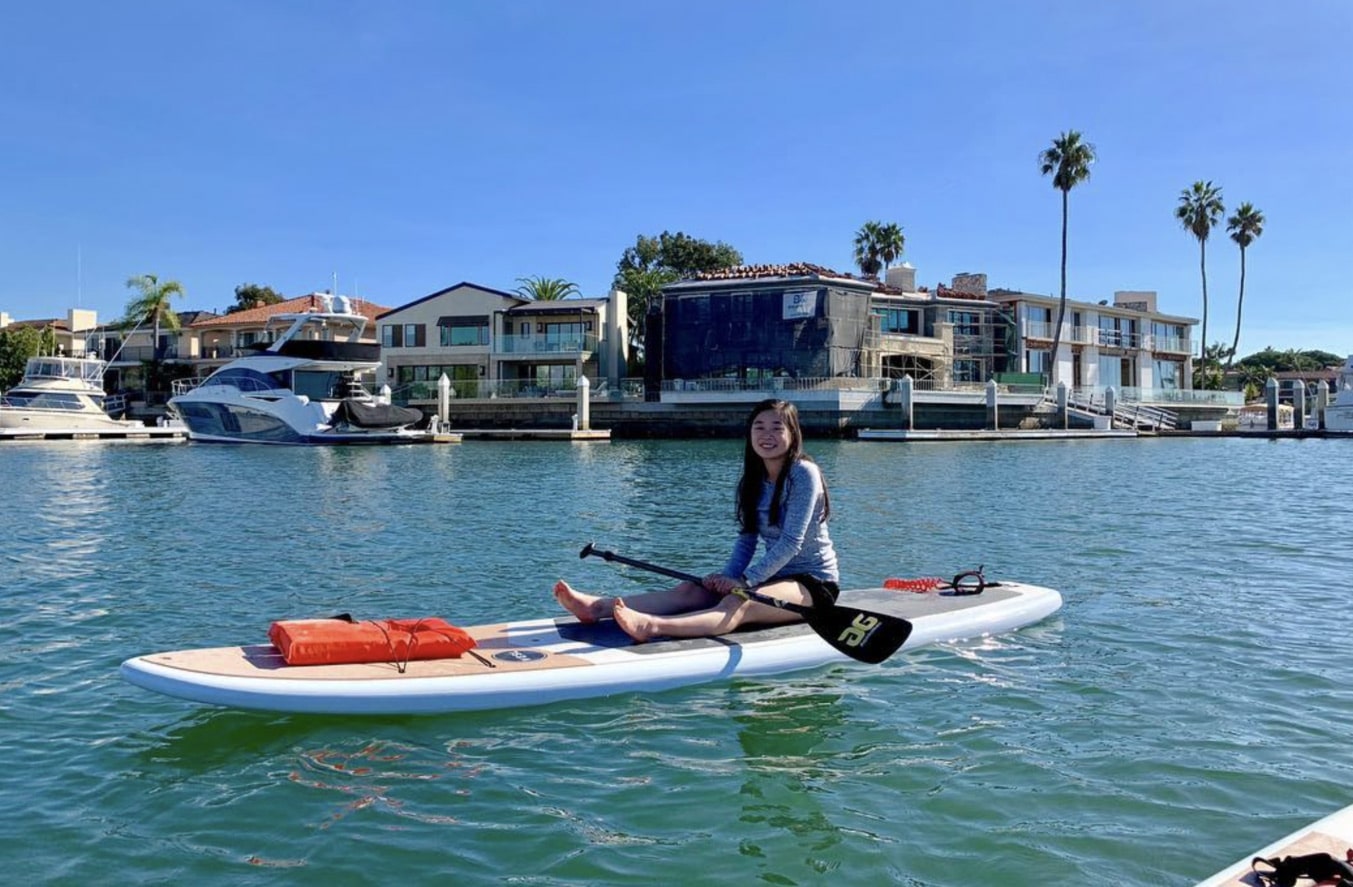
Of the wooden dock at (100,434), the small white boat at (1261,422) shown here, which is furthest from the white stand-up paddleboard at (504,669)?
the small white boat at (1261,422)

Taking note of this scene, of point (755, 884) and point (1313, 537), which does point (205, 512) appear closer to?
point (755, 884)

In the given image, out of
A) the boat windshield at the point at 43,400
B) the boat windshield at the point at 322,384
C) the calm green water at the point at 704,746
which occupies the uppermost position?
the boat windshield at the point at 322,384

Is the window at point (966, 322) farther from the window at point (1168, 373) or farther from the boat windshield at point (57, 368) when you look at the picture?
the boat windshield at point (57, 368)

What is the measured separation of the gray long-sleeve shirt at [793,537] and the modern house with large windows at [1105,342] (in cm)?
6055

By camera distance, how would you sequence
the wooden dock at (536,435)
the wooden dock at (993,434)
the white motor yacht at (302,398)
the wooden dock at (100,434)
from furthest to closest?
the wooden dock at (536,435)
the wooden dock at (100,434)
the wooden dock at (993,434)
the white motor yacht at (302,398)

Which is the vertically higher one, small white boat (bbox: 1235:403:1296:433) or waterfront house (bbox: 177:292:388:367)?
waterfront house (bbox: 177:292:388:367)

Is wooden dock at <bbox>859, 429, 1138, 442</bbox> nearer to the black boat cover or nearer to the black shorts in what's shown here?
the black boat cover

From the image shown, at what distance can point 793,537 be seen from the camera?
778cm

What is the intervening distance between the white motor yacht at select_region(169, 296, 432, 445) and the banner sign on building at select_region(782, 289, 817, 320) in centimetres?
2058

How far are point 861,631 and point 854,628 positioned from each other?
0.07 metres

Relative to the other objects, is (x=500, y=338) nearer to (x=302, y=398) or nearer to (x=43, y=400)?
(x=302, y=398)

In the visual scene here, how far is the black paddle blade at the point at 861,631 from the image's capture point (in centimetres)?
760

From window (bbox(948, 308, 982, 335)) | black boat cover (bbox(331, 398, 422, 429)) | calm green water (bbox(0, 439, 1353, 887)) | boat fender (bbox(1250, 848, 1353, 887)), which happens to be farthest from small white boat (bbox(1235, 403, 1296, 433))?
boat fender (bbox(1250, 848, 1353, 887))

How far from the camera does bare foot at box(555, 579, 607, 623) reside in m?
7.92
